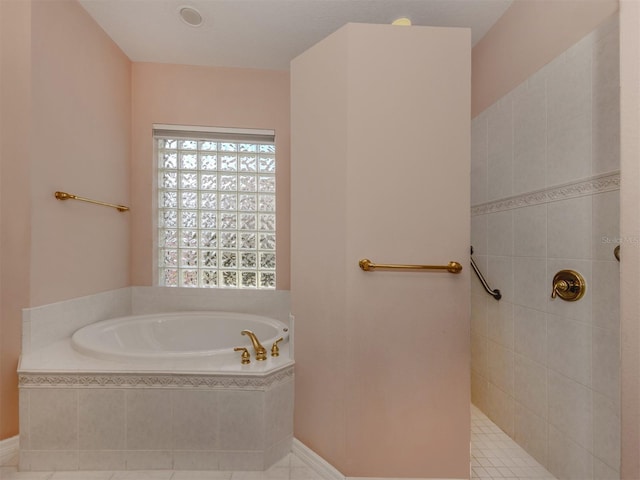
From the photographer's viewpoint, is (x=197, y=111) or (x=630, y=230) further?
(x=197, y=111)

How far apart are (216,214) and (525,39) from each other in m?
2.17

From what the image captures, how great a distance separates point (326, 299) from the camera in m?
1.31

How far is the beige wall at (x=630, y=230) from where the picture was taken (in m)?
0.76

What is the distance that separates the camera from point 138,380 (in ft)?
4.20

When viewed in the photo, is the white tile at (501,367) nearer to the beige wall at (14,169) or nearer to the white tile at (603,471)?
the white tile at (603,471)

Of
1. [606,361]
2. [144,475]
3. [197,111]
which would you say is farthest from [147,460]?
[197,111]

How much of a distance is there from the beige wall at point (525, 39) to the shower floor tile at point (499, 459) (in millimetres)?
1833

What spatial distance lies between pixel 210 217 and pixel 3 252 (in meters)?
1.14

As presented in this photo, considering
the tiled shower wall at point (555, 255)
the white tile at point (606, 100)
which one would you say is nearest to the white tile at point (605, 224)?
the tiled shower wall at point (555, 255)

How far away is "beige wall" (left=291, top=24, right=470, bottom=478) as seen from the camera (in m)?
1.22

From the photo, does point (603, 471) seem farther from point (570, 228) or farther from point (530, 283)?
point (570, 228)

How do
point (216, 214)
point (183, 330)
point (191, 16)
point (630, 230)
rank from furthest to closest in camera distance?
point (216, 214) < point (183, 330) < point (191, 16) < point (630, 230)

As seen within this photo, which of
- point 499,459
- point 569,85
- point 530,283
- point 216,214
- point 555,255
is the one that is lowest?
point 499,459

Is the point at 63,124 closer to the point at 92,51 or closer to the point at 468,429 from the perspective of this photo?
the point at 92,51
